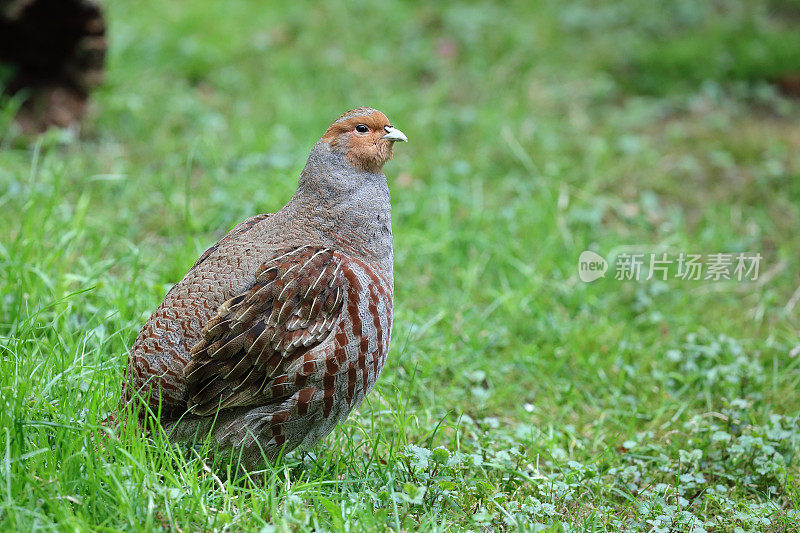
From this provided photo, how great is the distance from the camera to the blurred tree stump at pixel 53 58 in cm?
581

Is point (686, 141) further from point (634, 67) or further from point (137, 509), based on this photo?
point (137, 509)

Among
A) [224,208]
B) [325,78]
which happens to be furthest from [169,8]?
[224,208]

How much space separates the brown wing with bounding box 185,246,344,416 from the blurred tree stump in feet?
12.7

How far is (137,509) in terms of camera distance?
2.45 metres

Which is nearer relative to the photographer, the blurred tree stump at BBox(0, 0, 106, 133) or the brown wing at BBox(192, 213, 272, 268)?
the brown wing at BBox(192, 213, 272, 268)

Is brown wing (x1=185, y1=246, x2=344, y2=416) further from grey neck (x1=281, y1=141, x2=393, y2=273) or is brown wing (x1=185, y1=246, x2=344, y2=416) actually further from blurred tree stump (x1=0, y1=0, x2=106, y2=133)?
blurred tree stump (x1=0, y1=0, x2=106, y2=133)

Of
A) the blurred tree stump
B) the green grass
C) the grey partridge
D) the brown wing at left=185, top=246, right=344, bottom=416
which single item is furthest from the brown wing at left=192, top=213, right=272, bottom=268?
the blurred tree stump

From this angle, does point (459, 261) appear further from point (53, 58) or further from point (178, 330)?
point (53, 58)

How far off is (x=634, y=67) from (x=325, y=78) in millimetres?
3053

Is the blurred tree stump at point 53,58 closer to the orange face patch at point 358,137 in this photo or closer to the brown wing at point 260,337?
the orange face patch at point 358,137

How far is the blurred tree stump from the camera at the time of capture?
581 cm

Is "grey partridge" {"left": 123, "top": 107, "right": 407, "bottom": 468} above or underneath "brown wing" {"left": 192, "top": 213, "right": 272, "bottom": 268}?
underneath

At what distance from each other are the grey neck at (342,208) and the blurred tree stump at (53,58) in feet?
11.6

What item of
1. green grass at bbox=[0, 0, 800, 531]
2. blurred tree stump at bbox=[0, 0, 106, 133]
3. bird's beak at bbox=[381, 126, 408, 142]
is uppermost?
blurred tree stump at bbox=[0, 0, 106, 133]
